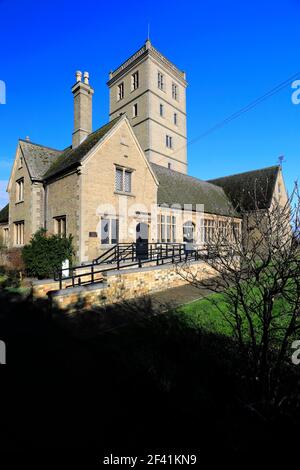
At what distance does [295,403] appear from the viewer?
151 inches

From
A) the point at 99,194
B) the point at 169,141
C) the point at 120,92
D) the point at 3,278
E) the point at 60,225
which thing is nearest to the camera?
the point at 3,278

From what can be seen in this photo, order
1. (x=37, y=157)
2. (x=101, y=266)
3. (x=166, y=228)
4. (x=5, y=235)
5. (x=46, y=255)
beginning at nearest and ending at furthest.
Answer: (x=101, y=266) → (x=46, y=255) → (x=37, y=157) → (x=166, y=228) → (x=5, y=235)

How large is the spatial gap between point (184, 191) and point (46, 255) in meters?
15.2

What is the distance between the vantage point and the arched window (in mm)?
23047

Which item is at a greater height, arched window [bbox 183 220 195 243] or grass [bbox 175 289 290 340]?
arched window [bbox 183 220 195 243]

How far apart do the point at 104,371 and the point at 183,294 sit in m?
6.67

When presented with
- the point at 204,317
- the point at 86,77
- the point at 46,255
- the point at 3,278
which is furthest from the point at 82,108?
the point at 204,317

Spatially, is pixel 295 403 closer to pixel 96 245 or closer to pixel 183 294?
pixel 183 294

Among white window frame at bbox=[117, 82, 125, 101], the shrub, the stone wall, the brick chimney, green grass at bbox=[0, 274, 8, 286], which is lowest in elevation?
green grass at bbox=[0, 274, 8, 286]

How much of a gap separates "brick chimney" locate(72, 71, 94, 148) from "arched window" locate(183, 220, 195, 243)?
37.2ft

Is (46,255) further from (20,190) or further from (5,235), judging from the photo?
(5,235)

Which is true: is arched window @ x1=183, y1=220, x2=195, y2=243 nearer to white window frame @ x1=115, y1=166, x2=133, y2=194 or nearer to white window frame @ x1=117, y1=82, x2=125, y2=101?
white window frame @ x1=115, y1=166, x2=133, y2=194

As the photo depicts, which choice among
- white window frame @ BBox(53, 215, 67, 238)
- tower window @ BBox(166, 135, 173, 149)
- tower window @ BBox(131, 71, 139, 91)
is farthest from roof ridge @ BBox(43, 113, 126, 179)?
tower window @ BBox(131, 71, 139, 91)

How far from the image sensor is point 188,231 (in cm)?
2339
